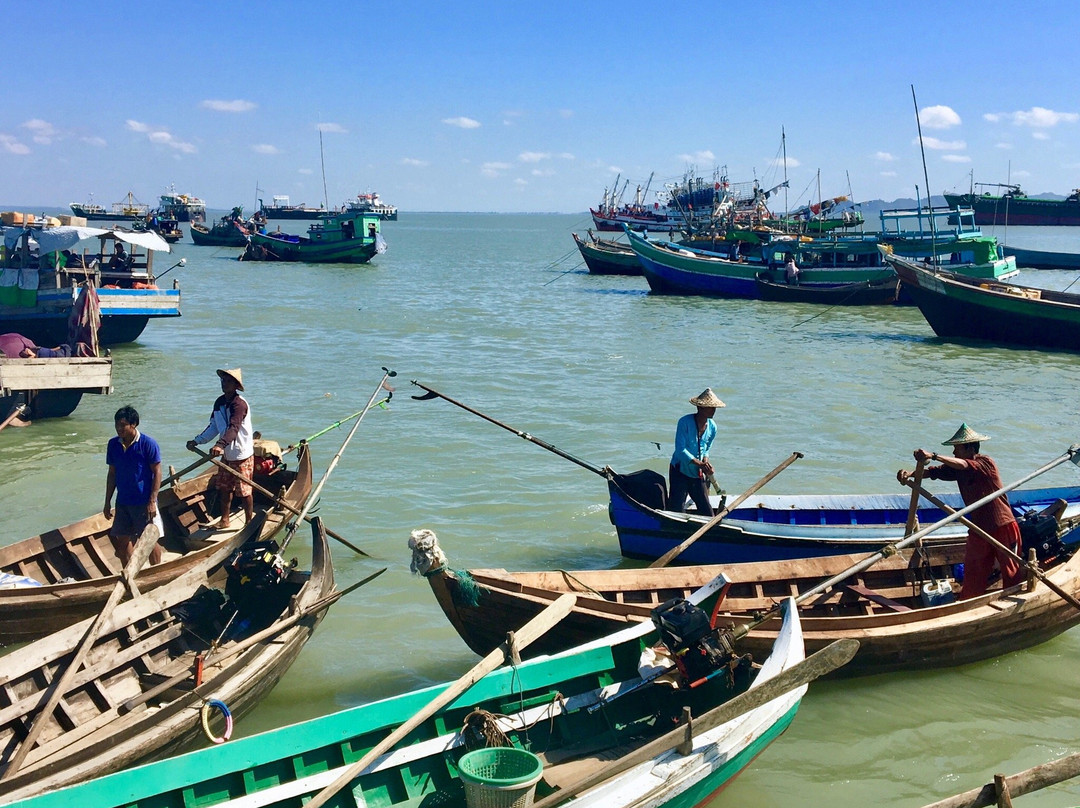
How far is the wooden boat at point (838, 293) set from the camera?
32.8m

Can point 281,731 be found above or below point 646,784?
above

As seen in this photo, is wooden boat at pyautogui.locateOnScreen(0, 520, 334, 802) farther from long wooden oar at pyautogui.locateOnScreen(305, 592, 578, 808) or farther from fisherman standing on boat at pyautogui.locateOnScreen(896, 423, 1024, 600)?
fisherman standing on boat at pyautogui.locateOnScreen(896, 423, 1024, 600)

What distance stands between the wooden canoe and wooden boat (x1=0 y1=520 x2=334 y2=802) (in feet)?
4.38

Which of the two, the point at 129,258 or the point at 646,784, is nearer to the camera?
the point at 646,784

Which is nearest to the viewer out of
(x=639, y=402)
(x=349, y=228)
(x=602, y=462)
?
(x=602, y=462)

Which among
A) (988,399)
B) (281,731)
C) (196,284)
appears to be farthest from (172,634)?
(196,284)

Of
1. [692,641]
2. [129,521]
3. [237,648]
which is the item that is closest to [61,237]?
[129,521]

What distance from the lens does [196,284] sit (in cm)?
4150

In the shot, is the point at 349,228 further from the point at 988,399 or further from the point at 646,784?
the point at 646,784

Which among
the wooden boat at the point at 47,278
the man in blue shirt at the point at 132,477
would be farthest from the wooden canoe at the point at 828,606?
the wooden boat at the point at 47,278

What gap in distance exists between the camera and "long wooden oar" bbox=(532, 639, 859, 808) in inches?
186

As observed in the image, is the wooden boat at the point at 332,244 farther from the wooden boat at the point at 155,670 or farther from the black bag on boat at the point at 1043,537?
the black bag on boat at the point at 1043,537

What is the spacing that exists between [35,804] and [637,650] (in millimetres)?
3323

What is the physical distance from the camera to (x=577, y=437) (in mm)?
15219
